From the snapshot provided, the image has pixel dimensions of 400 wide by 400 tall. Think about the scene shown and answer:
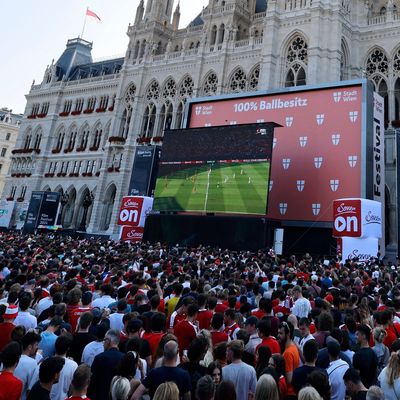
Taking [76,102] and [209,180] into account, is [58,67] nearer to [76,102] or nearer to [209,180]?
[76,102]

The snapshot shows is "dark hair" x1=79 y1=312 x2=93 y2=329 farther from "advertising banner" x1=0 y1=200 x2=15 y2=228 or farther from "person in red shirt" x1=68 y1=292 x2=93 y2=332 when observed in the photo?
"advertising banner" x1=0 y1=200 x2=15 y2=228

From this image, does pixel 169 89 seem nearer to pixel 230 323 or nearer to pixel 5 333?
pixel 230 323

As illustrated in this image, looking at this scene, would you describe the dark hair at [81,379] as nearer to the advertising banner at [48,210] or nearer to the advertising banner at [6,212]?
the advertising banner at [48,210]

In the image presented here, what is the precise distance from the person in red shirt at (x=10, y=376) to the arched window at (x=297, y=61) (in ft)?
112

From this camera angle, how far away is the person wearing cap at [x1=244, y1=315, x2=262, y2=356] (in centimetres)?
551

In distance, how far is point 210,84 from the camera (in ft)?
138

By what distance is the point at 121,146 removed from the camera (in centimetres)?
4694

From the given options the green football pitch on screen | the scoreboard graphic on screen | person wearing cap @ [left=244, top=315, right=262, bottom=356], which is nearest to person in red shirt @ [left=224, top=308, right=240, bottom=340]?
person wearing cap @ [left=244, top=315, right=262, bottom=356]

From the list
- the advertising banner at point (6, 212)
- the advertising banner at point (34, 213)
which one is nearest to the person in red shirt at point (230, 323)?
the advertising banner at point (34, 213)

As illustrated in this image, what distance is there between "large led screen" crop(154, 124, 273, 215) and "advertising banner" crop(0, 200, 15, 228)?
29408mm

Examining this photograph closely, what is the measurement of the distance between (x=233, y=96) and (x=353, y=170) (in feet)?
39.5

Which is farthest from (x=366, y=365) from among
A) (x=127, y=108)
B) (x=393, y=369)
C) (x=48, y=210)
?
(x=127, y=108)

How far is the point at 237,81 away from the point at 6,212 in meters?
34.8

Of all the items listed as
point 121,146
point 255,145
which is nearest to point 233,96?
point 255,145
